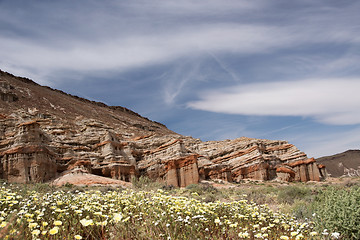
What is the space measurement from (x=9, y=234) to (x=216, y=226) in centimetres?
379

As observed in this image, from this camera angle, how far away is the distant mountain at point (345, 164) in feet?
335

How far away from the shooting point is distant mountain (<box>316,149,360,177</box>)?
102244 mm

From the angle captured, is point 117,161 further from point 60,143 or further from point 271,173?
point 271,173

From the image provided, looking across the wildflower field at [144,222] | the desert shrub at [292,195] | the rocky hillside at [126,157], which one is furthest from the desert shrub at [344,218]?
the rocky hillside at [126,157]

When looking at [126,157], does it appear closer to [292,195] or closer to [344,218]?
[292,195]

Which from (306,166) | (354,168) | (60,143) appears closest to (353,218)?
(60,143)

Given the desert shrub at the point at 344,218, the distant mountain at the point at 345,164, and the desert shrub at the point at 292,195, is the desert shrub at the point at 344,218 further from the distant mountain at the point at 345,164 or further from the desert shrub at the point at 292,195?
the distant mountain at the point at 345,164

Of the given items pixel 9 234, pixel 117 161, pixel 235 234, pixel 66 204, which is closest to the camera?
pixel 9 234

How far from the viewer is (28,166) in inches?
1273

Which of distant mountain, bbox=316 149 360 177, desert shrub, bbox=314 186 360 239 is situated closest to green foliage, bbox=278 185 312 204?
desert shrub, bbox=314 186 360 239

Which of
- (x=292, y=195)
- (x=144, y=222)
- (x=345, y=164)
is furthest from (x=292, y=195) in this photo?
(x=345, y=164)

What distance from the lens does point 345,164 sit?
11425 cm

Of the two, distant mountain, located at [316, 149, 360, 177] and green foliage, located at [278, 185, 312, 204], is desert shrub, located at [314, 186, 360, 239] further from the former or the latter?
distant mountain, located at [316, 149, 360, 177]

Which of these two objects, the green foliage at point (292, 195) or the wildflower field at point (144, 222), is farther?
the green foliage at point (292, 195)
